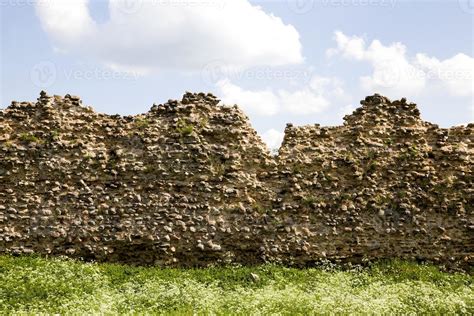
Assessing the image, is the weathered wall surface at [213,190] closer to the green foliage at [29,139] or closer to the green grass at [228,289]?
the green foliage at [29,139]

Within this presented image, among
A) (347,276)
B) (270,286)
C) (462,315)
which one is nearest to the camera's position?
(462,315)

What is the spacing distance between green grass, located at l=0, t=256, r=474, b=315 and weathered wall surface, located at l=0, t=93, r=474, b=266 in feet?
2.25

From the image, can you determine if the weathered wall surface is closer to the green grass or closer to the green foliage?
the green foliage

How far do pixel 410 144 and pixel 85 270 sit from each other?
972 cm

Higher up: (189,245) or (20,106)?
(20,106)

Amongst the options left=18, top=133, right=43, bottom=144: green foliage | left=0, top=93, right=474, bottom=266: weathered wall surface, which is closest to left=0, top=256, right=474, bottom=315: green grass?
left=0, top=93, right=474, bottom=266: weathered wall surface

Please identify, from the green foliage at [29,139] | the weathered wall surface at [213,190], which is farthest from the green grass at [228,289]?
the green foliage at [29,139]

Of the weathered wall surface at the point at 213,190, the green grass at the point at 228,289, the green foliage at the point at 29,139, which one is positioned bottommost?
the green grass at the point at 228,289

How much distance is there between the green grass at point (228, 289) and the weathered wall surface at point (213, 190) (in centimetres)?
69

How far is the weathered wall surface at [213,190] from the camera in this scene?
1477cm

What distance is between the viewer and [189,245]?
48.3 feet

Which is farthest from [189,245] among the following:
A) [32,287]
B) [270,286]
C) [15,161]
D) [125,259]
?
[15,161]

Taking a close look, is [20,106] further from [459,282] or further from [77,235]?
[459,282]

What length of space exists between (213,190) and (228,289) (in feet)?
10.2
